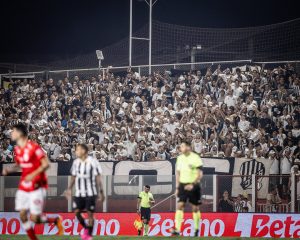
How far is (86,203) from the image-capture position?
53.6ft

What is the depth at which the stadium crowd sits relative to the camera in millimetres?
27578

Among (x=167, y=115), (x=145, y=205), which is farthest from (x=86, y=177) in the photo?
(x=167, y=115)

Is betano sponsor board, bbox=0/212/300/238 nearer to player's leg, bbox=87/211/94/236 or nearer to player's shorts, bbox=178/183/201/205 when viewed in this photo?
player's shorts, bbox=178/183/201/205

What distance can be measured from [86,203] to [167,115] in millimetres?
13884

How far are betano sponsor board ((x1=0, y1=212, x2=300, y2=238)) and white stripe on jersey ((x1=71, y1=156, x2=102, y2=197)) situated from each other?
10.9 m

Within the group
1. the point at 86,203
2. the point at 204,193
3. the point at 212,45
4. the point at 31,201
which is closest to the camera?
the point at 31,201

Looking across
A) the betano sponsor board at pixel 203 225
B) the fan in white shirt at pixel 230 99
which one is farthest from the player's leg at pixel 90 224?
the fan in white shirt at pixel 230 99

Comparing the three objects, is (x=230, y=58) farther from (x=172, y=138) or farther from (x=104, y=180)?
(x=104, y=180)

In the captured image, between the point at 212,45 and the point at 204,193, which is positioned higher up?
the point at 212,45

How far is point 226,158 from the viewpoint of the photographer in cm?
2684

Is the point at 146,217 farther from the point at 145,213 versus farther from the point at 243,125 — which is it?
the point at 243,125

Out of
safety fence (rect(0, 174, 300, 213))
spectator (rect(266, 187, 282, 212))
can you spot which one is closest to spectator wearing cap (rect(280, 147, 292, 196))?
safety fence (rect(0, 174, 300, 213))

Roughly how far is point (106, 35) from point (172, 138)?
1176 inches

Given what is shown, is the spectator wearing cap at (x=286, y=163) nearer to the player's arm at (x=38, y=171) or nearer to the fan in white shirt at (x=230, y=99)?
the fan in white shirt at (x=230, y=99)
